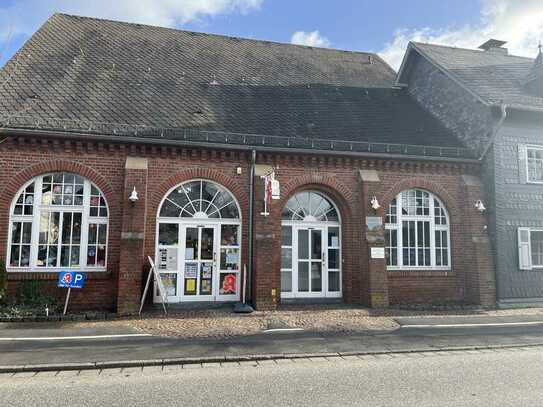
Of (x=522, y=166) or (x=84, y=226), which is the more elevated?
(x=522, y=166)

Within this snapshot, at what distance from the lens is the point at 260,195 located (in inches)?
458

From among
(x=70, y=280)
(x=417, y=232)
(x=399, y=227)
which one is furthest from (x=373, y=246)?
(x=70, y=280)

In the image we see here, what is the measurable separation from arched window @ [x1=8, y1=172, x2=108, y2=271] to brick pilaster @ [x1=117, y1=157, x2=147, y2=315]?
877 millimetres

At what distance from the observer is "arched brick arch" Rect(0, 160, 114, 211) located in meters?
10.4

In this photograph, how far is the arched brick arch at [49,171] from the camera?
10406mm

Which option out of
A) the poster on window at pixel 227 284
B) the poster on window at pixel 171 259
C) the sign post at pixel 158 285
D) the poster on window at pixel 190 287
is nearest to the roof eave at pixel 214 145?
the poster on window at pixel 171 259

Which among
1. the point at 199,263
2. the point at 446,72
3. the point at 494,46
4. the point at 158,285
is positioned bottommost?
the point at 158,285

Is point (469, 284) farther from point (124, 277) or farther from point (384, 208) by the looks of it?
point (124, 277)

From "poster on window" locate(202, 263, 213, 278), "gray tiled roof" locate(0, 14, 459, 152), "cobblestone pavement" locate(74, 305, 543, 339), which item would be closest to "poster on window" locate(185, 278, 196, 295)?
"poster on window" locate(202, 263, 213, 278)

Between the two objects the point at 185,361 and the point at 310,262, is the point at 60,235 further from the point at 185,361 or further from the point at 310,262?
the point at 310,262

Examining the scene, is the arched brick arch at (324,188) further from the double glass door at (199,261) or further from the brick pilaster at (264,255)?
the double glass door at (199,261)

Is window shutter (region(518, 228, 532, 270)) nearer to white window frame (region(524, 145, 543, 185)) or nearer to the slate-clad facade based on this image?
the slate-clad facade

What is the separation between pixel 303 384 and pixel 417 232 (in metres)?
8.70

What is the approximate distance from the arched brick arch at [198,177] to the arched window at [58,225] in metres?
1.28
